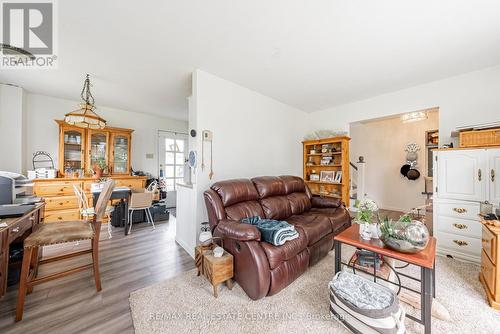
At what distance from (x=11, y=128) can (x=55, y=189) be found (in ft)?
4.01

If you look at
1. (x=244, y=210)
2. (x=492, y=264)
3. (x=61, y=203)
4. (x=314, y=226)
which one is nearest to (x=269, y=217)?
(x=244, y=210)

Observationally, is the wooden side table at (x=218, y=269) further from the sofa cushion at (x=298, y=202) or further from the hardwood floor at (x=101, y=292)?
the sofa cushion at (x=298, y=202)

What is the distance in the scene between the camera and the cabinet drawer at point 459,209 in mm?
2346

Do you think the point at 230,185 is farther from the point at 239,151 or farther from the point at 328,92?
the point at 328,92

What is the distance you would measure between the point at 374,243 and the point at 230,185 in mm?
1601

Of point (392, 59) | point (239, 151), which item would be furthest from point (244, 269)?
point (392, 59)

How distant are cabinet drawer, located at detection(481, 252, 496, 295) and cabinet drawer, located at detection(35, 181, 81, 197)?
5931 mm

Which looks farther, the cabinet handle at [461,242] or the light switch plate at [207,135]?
the light switch plate at [207,135]

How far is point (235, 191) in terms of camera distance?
2400 millimetres

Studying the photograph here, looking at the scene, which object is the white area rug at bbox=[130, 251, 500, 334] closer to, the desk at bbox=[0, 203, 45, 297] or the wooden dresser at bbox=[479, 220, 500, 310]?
the wooden dresser at bbox=[479, 220, 500, 310]

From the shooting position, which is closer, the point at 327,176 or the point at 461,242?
the point at 461,242

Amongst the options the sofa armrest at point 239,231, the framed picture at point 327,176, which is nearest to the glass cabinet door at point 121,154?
the sofa armrest at point 239,231

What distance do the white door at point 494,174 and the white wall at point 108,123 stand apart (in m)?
6.16

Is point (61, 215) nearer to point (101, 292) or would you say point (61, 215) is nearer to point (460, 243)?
point (101, 292)
